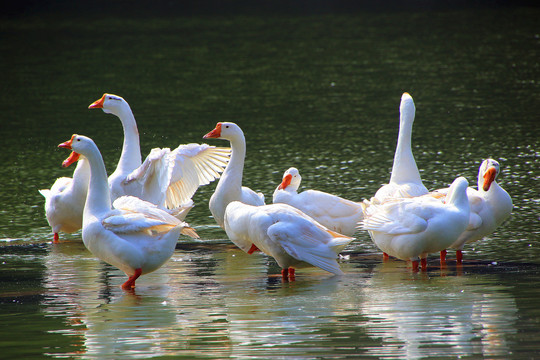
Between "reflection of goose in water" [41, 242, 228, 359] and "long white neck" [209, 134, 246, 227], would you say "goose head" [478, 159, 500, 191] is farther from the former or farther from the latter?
"reflection of goose in water" [41, 242, 228, 359]

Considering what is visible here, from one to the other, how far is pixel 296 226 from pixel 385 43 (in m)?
22.9

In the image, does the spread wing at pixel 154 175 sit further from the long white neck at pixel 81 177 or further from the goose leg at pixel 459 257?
the goose leg at pixel 459 257

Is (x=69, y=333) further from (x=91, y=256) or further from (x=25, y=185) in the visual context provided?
(x=25, y=185)

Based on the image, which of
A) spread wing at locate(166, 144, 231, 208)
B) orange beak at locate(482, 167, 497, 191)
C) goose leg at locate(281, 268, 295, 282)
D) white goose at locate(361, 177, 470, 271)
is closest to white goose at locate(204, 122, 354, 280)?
goose leg at locate(281, 268, 295, 282)

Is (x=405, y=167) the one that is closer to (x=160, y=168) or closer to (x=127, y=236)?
(x=160, y=168)

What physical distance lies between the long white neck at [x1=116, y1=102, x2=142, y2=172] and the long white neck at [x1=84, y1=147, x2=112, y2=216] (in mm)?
2045

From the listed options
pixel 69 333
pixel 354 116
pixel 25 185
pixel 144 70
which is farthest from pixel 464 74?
pixel 69 333

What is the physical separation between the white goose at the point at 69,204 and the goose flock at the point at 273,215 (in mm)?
13

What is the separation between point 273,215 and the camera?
9.30 m

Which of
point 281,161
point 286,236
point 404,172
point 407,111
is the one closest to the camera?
point 286,236

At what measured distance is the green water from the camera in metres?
7.21

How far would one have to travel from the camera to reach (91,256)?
10.6 metres

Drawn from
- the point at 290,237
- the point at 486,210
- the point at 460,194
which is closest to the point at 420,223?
the point at 460,194

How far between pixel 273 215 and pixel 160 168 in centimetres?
209
